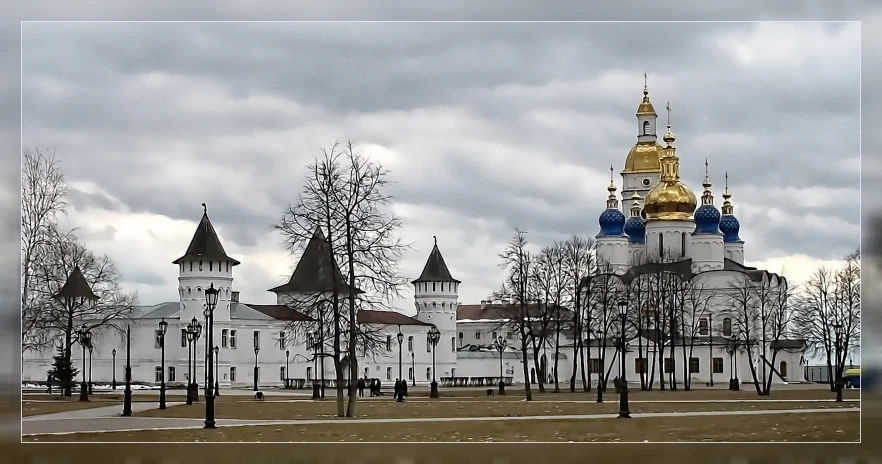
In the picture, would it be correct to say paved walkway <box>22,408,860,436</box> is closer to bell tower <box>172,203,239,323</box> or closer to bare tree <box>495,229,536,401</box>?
bare tree <box>495,229,536,401</box>

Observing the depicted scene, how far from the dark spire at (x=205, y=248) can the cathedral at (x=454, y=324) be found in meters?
0.09

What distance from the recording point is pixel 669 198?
88.9m

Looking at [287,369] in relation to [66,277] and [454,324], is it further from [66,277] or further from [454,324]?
[66,277]

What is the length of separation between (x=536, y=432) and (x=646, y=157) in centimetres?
7002

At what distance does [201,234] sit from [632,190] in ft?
112


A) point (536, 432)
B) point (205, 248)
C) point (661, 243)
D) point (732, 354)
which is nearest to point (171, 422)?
point (536, 432)

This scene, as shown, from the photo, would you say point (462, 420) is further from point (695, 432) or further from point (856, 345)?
point (856, 345)

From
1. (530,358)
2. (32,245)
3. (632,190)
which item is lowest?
(530,358)

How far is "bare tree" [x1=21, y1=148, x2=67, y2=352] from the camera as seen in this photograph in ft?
121

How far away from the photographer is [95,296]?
54.6 metres

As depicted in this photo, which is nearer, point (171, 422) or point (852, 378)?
point (171, 422)

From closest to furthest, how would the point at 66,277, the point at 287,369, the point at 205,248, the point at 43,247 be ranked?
the point at 43,247
the point at 66,277
the point at 205,248
the point at 287,369

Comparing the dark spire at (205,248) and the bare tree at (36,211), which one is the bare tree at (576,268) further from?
the bare tree at (36,211)

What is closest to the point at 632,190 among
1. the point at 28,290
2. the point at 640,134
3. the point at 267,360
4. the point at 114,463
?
the point at 640,134
